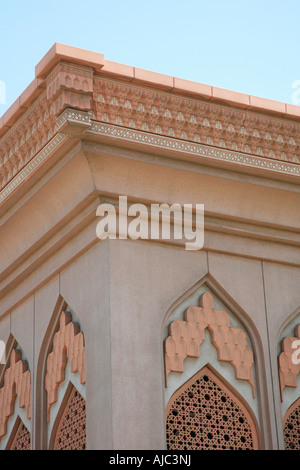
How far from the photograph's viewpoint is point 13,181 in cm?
427

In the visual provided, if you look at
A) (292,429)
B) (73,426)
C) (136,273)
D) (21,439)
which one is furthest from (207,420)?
(21,439)

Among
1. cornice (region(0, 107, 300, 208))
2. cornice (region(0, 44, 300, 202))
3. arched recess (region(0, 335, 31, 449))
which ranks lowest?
arched recess (region(0, 335, 31, 449))

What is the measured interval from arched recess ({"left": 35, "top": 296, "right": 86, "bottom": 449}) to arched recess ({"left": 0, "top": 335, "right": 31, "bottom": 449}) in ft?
0.36

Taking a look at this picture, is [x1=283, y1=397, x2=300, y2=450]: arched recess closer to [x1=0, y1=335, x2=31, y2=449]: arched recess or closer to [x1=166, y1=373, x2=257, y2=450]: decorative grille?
[x1=166, y1=373, x2=257, y2=450]: decorative grille

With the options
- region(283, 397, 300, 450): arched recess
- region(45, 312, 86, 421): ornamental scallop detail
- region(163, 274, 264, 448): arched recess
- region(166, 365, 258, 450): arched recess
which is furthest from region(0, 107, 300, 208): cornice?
region(283, 397, 300, 450): arched recess

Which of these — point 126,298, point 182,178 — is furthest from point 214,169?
point 126,298

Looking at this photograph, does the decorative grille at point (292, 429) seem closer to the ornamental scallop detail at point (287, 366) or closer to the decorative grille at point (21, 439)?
the ornamental scallop detail at point (287, 366)

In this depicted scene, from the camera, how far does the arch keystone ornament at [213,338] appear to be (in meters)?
3.92

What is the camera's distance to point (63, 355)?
411 centimetres

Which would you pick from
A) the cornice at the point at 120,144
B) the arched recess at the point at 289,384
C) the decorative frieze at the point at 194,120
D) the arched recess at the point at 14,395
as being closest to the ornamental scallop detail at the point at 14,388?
the arched recess at the point at 14,395

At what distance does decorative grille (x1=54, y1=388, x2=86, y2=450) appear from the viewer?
3.87m

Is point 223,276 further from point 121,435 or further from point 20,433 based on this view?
point 20,433

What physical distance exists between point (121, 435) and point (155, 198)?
1.04 meters

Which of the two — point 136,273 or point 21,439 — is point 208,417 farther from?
point 21,439
